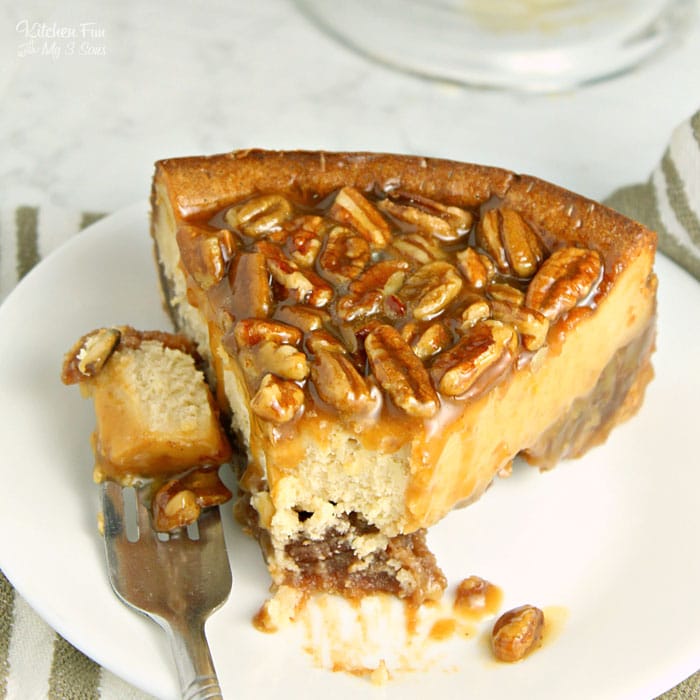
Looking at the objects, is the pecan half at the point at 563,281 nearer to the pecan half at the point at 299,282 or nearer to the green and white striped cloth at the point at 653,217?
the pecan half at the point at 299,282

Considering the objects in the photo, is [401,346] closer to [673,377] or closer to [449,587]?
[449,587]

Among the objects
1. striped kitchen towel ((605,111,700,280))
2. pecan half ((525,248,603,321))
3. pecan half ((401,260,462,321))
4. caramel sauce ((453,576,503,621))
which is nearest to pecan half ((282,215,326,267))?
pecan half ((401,260,462,321))

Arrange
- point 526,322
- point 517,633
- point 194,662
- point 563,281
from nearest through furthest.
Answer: point 194,662
point 517,633
point 526,322
point 563,281

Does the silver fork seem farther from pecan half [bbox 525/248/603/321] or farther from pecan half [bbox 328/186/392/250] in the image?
pecan half [bbox 525/248/603/321]

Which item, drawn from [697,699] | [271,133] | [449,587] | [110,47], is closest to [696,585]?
[697,699]

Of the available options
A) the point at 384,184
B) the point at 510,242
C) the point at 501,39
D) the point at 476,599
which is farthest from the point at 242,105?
the point at 476,599

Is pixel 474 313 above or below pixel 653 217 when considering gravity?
above

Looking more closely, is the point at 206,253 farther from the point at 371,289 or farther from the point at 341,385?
the point at 341,385
